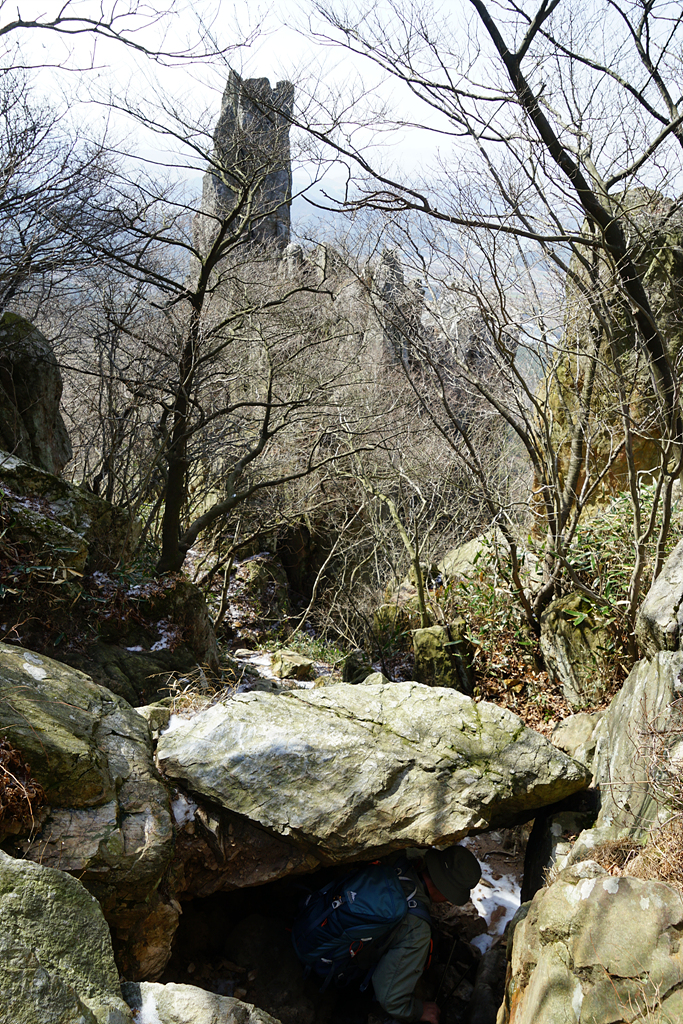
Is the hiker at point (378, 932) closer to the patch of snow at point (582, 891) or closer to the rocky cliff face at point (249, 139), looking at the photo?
the patch of snow at point (582, 891)

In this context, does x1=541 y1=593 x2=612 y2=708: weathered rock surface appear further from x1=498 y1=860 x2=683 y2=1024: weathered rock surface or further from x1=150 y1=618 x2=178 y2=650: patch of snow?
x1=150 y1=618 x2=178 y2=650: patch of snow

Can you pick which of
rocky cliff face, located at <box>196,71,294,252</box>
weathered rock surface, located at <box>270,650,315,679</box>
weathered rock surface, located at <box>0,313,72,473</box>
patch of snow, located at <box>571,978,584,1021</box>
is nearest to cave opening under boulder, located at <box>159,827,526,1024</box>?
patch of snow, located at <box>571,978,584,1021</box>

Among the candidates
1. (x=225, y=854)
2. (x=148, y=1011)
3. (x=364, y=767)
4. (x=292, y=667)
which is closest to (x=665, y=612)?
(x=364, y=767)

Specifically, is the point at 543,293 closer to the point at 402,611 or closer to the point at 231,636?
the point at 402,611

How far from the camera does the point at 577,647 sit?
231 inches

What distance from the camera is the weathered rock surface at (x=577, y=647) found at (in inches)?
224

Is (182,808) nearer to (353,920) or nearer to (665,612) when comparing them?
(353,920)

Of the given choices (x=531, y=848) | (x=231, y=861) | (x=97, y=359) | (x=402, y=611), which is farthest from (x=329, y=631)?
(x=231, y=861)

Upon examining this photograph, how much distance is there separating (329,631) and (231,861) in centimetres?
742

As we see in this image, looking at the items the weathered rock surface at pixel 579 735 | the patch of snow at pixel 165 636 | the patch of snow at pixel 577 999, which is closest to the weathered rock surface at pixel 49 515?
the patch of snow at pixel 165 636

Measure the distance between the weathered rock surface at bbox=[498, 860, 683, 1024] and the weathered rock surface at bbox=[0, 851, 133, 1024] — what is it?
1.84 meters

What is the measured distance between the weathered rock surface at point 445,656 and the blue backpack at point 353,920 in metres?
3.37

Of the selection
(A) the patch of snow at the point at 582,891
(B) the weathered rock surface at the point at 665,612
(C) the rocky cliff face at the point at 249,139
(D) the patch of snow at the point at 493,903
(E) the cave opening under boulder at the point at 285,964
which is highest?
(C) the rocky cliff face at the point at 249,139

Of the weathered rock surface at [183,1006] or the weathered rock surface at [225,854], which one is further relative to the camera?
the weathered rock surface at [225,854]
